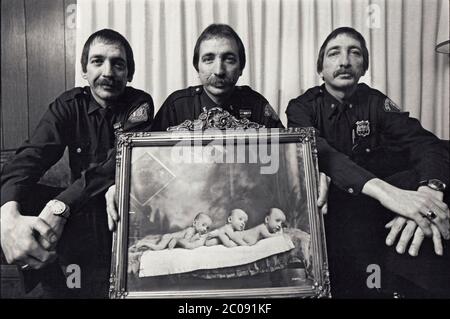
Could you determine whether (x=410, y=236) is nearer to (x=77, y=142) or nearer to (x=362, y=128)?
(x=362, y=128)

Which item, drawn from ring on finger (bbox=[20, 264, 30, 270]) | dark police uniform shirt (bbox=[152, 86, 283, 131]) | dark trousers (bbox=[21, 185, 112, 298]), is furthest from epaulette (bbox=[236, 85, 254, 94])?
ring on finger (bbox=[20, 264, 30, 270])

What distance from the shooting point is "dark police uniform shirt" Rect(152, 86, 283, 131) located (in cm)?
171

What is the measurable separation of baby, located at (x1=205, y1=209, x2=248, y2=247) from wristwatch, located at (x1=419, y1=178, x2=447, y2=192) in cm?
69

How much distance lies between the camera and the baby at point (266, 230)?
1.62m

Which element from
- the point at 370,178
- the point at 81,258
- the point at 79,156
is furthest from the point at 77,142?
the point at 370,178

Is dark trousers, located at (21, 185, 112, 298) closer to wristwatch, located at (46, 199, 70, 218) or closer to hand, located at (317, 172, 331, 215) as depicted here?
wristwatch, located at (46, 199, 70, 218)

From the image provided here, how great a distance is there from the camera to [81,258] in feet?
5.39

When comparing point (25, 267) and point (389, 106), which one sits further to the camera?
point (389, 106)

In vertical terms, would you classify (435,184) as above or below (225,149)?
→ below

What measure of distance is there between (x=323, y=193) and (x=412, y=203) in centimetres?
34

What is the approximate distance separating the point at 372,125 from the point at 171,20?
0.87 m
